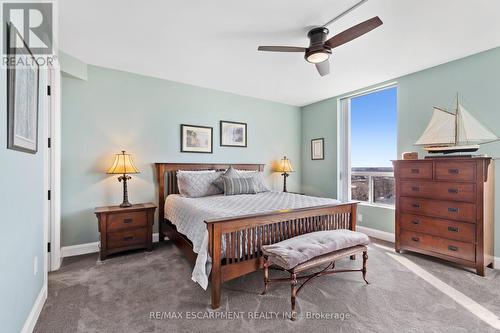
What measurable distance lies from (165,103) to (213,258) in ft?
9.48

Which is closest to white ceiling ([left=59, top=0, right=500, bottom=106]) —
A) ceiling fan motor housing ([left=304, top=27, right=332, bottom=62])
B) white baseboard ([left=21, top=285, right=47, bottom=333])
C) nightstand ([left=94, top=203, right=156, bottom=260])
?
ceiling fan motor housing ([left=304, top=27, right=332, bottom=62])

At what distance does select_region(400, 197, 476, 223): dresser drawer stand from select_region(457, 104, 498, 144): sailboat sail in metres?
0.83

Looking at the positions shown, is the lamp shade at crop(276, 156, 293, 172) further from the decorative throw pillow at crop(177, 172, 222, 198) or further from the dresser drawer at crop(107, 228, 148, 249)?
the dresser drawer at crop(107, 228, 148, 249)

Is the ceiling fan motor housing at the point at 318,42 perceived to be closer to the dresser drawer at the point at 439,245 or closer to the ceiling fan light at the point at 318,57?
the ceiling fan light at the point at 318,57

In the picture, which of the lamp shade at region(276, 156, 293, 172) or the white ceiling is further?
the lamp shade at region(276, 156, 293, 172)

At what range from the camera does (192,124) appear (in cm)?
415

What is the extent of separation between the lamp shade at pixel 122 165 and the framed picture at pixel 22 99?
129 cm

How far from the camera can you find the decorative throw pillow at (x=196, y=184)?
3551 millimetres

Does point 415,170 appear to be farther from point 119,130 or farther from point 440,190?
point 119,130

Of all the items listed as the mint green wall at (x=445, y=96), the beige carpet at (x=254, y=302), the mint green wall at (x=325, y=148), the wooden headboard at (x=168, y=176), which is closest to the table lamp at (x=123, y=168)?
the wooden headboard at (x=168, y=176)

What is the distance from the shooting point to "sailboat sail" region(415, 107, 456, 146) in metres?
2.97

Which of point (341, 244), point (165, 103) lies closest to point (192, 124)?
point (165, 103)

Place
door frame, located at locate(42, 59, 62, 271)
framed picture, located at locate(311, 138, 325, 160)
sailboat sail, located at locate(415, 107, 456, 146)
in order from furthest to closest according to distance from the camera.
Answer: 1. framed picture, located at locate(311, 138, 325, 160)
2. sailboat sail, located at locate(415, 107, 456, 146)
3. door frame, located at locate(42, 59, 62, 271)

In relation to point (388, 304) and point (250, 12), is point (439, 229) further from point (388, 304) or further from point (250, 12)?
point (250, 12)
